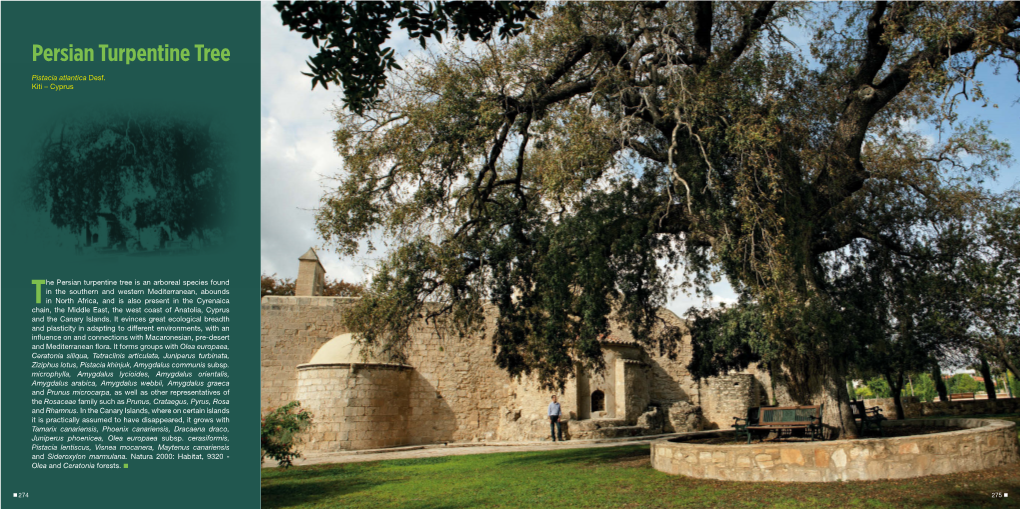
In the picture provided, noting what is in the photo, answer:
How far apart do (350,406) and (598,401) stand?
341 inches

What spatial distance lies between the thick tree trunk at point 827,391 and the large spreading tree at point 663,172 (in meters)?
0.03

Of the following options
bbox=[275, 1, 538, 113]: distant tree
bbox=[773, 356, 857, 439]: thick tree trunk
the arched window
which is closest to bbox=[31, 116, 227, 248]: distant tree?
bbox=[275, 1, 538, 113]: distant tree

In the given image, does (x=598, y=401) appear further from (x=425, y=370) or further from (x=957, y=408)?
(x=957, y=408)

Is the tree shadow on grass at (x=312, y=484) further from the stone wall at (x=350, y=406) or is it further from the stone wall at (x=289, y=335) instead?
the stone wall at (x=289, y=335)

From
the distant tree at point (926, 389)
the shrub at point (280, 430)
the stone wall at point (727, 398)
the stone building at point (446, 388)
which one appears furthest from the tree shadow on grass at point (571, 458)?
the distant tree at point (926, 389)

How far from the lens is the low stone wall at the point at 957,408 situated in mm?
18875

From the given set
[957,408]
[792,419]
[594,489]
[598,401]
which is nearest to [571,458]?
[594,489]

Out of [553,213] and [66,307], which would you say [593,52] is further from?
[66,307]

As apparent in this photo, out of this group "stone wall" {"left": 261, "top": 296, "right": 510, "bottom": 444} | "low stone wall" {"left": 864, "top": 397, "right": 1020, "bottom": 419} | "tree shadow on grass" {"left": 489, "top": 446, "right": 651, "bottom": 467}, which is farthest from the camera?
"stone wall" {"left": 261, "top": 296, "right": 510, "bottom": 444}

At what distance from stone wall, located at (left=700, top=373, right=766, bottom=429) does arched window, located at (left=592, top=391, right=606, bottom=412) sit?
13.7ft

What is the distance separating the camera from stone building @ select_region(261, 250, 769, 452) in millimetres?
19172

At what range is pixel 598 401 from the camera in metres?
21.8

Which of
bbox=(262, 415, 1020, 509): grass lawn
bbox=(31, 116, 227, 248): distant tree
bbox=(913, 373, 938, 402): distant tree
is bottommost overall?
bbox=(913, 373, 938, 402): distant tree

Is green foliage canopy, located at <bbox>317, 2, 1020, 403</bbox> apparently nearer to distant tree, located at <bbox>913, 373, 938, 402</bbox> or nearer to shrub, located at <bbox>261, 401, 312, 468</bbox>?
shrub, located at <bbox>261, 401, 312, 468</bbox>
